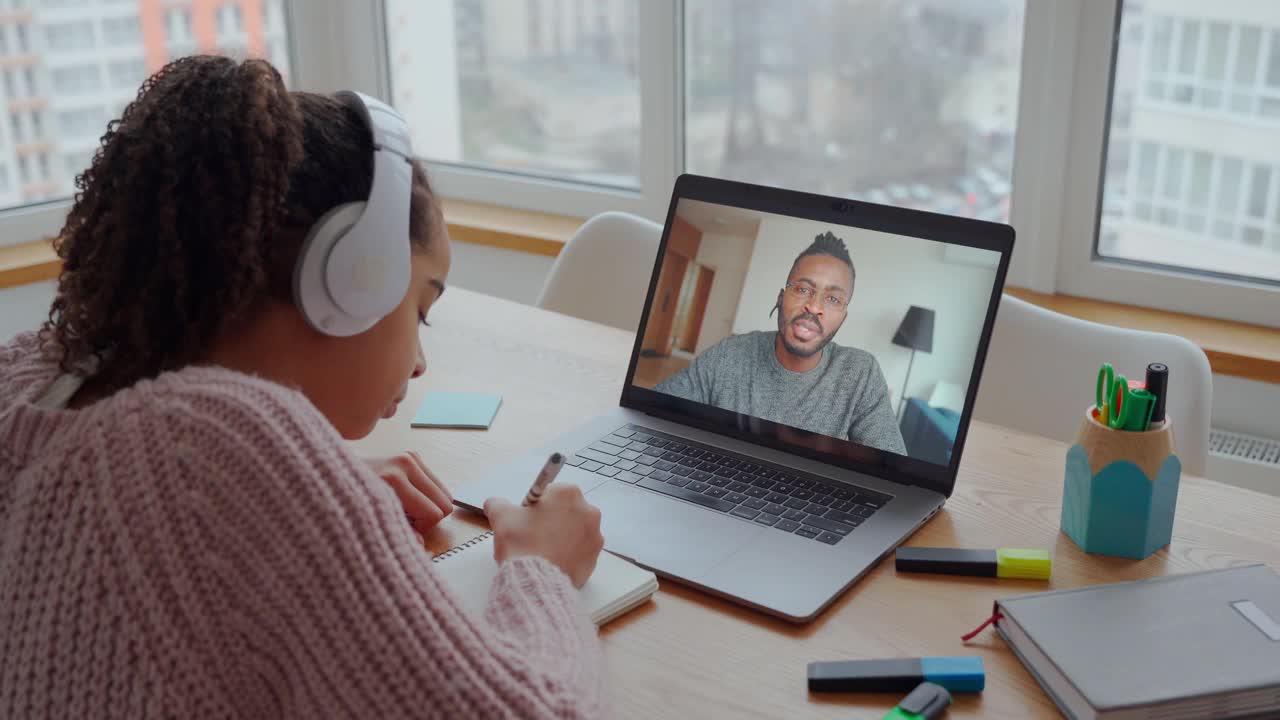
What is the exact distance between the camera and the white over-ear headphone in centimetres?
76

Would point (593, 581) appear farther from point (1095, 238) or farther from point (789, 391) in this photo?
point (1095, 238)

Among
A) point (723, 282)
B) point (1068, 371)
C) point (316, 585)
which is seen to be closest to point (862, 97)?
point (1068, 371)

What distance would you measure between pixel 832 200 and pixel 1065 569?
1.38ft

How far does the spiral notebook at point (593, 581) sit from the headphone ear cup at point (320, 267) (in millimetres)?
242

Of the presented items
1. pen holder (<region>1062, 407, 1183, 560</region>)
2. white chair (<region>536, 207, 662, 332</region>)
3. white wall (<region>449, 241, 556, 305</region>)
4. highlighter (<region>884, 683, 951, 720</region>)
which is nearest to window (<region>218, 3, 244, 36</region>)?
white wall (<region>449, 241, 556, 305</region>)

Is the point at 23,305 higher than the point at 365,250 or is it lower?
lower

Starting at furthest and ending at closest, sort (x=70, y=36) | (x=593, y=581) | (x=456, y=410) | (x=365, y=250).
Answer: (x=70, y=36), (x=456, y=410), (x=593, y=581), (x=365, y=250)

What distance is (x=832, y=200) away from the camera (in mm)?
1156

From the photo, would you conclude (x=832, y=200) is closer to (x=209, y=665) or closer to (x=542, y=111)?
(x=209, y=665)

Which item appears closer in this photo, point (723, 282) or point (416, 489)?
point (416, 489)

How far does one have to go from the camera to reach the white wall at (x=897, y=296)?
108cm

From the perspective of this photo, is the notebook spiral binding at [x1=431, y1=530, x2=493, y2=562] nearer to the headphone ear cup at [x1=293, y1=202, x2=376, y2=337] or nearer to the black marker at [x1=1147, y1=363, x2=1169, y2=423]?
the headphone ear cup at [x1=293, y1=202, x2=376, y2=337]

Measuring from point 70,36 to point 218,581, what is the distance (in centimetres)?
218

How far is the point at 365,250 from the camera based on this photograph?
785 millimetres
